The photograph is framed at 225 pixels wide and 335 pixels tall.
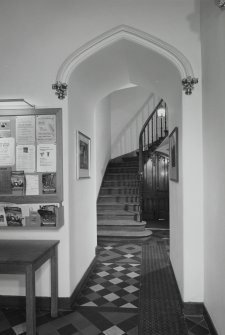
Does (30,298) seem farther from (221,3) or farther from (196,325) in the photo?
(221,3)

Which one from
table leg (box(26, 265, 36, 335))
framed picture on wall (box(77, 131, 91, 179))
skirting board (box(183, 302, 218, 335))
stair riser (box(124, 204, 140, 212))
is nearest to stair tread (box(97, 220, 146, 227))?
stair riser (box(124, 204, 140, 212))

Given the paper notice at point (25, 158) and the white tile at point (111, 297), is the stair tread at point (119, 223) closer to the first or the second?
the white tile at point (111, 297)

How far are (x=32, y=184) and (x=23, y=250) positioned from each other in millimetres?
748

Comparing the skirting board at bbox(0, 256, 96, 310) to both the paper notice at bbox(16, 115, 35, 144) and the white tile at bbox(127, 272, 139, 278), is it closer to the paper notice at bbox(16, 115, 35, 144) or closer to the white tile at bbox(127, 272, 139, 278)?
the white tile at bbox(127, 272, 139, 278)

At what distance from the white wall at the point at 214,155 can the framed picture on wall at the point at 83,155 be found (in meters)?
1.59

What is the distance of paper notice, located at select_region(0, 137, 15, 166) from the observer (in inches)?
117

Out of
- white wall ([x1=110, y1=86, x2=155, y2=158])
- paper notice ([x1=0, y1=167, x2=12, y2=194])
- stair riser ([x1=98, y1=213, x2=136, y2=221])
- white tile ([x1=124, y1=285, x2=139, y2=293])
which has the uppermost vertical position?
white wall ([x1=110, y1=86, x2=155, y2=158])

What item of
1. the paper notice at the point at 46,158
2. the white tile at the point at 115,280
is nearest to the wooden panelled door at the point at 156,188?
the white tile at the point at 115,280

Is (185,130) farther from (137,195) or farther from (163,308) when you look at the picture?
(137,195)

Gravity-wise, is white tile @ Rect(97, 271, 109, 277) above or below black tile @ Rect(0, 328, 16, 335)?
above

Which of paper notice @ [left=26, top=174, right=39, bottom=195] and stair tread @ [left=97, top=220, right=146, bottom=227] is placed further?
stair tread @ [left=97, top=220, right=146, bottom=227]

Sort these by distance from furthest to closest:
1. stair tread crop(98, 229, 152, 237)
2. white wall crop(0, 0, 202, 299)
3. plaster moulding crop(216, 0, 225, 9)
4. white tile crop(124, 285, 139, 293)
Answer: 1. stair tread crop(98, 229, 152, 237)
2. white tile crop(124, 285, 139, 293)
3. white wall crop(0, 0, 202, 299)
4. plaster moulding crop(216, 0, 225, 9)

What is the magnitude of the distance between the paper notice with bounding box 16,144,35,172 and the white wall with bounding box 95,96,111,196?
13.7 ft

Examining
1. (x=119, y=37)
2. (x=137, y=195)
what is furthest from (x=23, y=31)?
(x=137, y=195)
